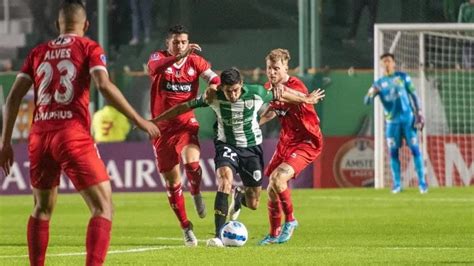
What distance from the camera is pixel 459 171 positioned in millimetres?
27125

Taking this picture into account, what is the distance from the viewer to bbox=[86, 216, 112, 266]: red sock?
9.48m

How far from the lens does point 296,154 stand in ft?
49.3

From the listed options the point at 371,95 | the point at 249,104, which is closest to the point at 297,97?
the point at 249,104

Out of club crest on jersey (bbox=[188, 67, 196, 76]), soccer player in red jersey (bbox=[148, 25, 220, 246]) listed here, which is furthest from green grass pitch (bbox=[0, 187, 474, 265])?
club crest on jersey (bbox=[188, 67, 196, 76])

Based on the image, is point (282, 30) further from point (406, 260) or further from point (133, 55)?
point (406, 260)

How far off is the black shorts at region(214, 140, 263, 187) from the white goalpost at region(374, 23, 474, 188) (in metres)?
12.1

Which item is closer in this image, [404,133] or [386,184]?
[404,133]

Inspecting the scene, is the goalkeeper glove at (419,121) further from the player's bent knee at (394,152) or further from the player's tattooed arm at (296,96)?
the player's tattooed arm at (296,96)

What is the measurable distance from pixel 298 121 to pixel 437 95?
13091 millimetres

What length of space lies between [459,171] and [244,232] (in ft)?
46.0

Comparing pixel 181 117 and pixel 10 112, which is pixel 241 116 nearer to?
pixel 181 117

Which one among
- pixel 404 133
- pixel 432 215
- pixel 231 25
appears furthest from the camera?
pixel 231 25

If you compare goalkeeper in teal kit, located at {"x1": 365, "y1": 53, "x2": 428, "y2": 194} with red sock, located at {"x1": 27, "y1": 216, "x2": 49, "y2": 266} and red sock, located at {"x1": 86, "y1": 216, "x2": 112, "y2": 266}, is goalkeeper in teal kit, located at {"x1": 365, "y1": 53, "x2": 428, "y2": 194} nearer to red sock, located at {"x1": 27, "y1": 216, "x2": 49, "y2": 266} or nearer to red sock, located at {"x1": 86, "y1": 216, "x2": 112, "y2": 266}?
red sock, located at {"x1": 27, "y1": 216, "x2": 49, "y2": 266}

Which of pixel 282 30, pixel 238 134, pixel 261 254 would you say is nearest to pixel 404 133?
pixel 282 30
